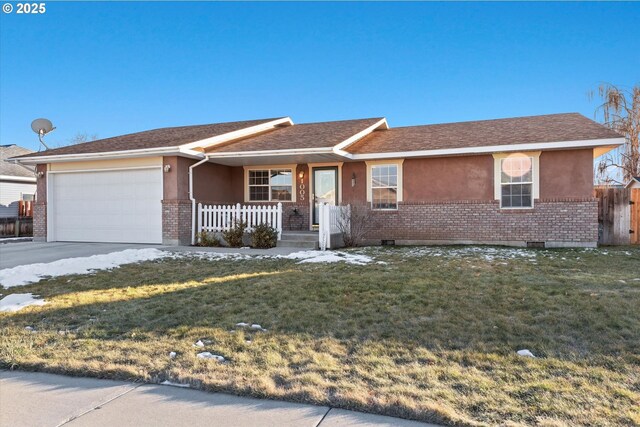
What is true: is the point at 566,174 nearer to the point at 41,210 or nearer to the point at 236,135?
the point at 236,135

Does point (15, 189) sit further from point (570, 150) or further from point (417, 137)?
point (570, 150)

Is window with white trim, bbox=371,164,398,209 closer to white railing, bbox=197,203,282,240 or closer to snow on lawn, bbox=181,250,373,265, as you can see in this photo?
white railing, bbox=197,203,282,240

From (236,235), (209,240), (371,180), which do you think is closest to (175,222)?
(209,240)

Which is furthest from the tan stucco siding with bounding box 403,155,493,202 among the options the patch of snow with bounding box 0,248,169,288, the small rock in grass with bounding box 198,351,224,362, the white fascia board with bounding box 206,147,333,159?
the small rock in grass with bounding box 198,351,224,362

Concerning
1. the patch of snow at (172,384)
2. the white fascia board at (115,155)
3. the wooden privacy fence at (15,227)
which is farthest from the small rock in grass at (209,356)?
the wooden privacy fence at (15,227)

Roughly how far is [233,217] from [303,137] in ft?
11.8

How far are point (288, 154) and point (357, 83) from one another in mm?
11532

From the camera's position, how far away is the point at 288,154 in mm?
12156

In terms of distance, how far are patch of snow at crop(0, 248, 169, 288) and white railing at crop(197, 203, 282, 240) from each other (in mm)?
2645

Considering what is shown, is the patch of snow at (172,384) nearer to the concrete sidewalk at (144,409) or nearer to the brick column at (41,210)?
the concrete sidewalk at (144,409)

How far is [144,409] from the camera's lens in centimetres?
270

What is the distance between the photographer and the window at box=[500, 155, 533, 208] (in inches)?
466

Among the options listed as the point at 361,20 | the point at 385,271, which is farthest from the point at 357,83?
the point at 385,271

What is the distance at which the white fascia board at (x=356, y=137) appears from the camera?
1192 cm
